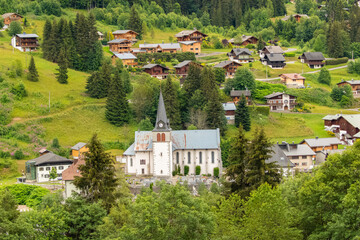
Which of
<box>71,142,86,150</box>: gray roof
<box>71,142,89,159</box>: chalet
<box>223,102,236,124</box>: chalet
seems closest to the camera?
<box>71,142,89,159</box>: chalet

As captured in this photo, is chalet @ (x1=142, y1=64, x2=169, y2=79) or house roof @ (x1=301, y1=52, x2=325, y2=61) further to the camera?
house roof @ (x1=301, y1=52, x2=325, y2=61)

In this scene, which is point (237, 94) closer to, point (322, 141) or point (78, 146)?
point (322, 141)

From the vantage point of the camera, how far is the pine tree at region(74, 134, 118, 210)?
3891cm

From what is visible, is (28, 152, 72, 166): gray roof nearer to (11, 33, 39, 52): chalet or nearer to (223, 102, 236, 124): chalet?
(223, 102, 236, 124): chalet

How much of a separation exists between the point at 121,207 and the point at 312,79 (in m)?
80.6

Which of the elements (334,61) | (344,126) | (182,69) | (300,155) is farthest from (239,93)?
(334,61)

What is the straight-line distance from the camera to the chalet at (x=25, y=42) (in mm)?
103250

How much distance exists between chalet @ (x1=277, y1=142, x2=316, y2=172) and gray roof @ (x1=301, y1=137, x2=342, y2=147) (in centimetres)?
205

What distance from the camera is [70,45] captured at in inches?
3804

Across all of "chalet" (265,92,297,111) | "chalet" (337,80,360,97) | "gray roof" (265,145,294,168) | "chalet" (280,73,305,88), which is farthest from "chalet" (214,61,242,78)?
"gray roof" (265,145,294,168)

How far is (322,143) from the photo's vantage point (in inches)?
3049

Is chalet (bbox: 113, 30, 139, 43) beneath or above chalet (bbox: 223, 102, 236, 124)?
above

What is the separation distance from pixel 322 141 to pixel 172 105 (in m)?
20.8

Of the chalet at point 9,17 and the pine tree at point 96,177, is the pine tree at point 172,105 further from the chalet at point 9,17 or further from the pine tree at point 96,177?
the chalet at point 9,17
